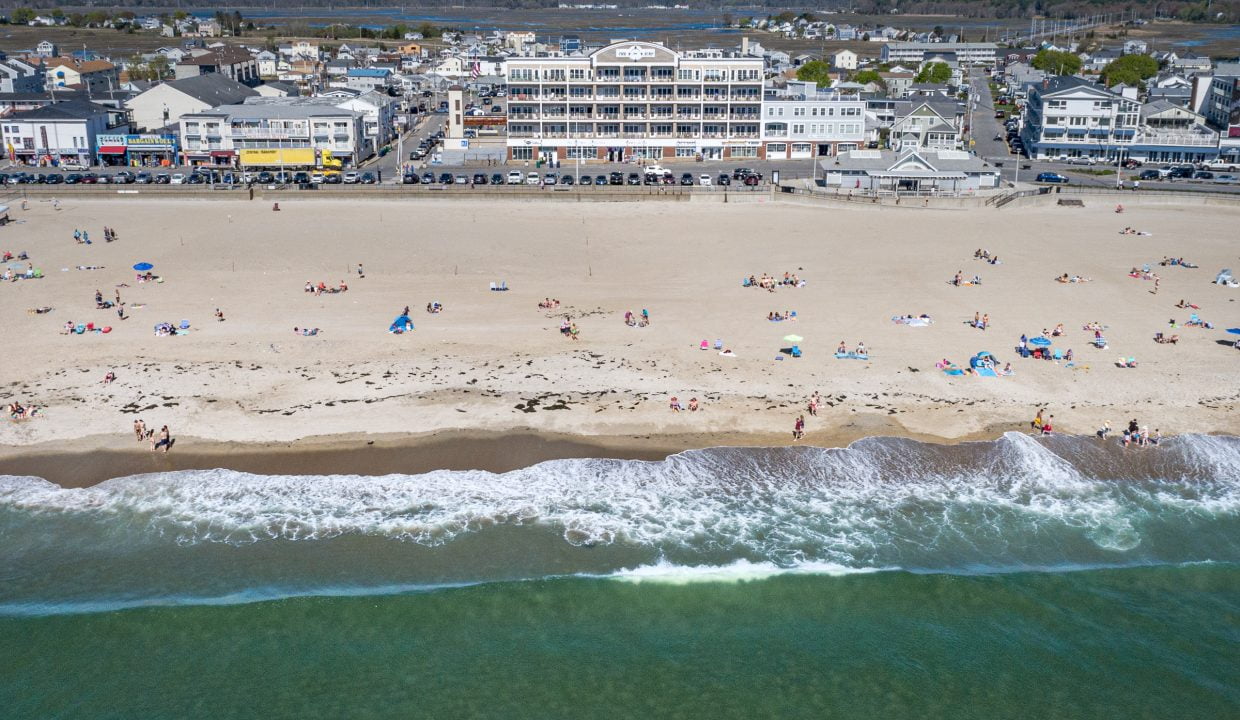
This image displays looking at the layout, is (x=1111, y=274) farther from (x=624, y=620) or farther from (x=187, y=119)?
(x=187, y=119)

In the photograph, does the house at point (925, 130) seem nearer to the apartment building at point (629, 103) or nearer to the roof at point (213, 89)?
the apartment building at point (629, 103)

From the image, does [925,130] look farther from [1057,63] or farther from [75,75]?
[75,75]

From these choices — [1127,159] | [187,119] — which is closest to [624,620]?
[187,119]

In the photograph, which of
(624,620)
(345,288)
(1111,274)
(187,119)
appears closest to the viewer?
(624,620)

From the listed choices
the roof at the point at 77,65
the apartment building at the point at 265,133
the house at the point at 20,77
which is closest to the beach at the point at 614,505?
the apartment building at the point at 265,133

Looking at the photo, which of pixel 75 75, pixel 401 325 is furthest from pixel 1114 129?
pixel 75 75

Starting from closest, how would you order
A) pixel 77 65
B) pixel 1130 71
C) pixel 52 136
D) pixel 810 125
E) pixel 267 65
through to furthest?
1. pixel 52 136
2. pixel 810 125
3. pixel 77 65
4. pixel 1130 71
5. pixel 267 65

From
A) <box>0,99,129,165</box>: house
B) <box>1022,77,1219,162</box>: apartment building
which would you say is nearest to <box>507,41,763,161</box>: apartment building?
<box>1022,77,1219,162</box>: apartment building
